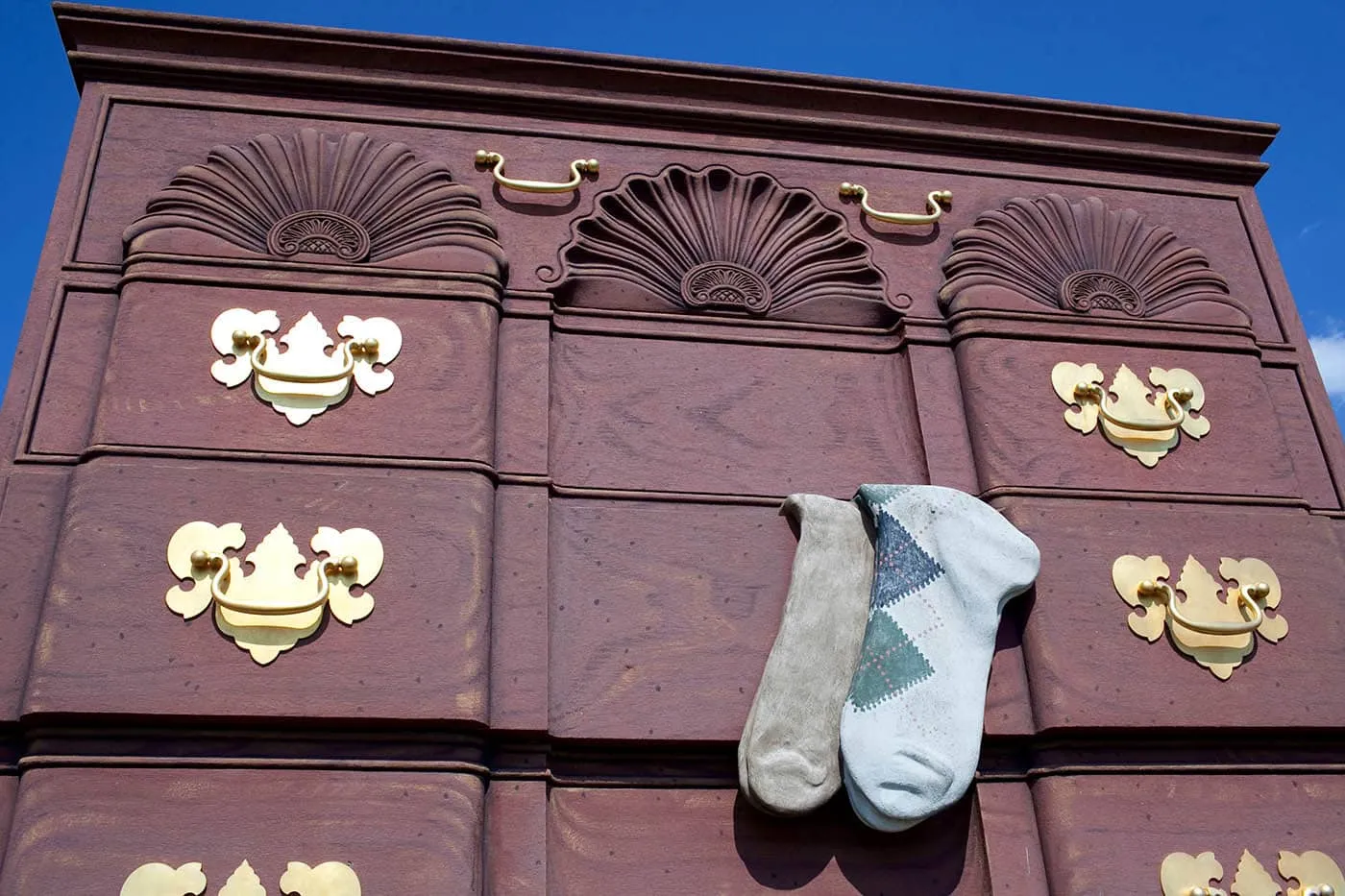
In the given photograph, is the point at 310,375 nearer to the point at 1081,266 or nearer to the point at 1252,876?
the point at 1081,266

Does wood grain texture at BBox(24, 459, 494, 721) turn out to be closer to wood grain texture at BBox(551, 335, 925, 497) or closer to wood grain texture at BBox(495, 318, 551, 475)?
wood grain texture at BBox(495, 318, 551, 475)

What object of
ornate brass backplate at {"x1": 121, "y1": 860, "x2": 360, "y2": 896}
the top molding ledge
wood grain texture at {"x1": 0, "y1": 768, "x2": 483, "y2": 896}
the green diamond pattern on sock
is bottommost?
ornate brass backplate at {"x1": 121, "y1": 860, "x2": 360, "y2": 896}

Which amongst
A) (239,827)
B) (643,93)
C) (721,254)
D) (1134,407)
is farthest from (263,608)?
(1134,407)

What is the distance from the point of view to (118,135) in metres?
3.29

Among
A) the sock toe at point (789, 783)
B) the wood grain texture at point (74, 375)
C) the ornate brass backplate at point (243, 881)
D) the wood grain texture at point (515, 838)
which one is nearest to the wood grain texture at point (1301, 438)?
the sock toe at point (789, 783)

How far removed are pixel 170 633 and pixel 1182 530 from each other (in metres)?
2.26

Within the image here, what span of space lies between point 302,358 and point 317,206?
507 mm

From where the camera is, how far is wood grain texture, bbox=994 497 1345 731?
9.29 feet

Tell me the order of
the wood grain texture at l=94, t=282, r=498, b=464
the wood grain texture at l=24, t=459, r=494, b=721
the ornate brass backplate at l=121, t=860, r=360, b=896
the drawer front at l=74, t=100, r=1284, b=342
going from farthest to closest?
the drawer front at l=74, t=100, r=1284, b=342
the wood grain texture at l=94, t=282, r=498, b=464
the wood grain texture at l=24, t=459, r=494, b=721
the ornate brass backplate at l=121, t=860, r=360, b=896

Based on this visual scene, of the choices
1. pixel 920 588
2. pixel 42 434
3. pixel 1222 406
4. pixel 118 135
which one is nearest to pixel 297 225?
pixel 118 135

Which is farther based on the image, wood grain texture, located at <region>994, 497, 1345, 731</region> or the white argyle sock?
wood grain texture, located at <region>994, 497, 1345, 731</region>

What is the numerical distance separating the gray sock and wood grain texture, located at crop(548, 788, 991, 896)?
0.37 ft

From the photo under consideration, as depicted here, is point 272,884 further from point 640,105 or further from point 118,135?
point 640,105

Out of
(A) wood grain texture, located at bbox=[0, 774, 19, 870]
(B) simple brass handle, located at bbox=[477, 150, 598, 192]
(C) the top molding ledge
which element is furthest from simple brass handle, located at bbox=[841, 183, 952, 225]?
(A) wood grain texture, located at bbox=[0, 774, 19, 870]
